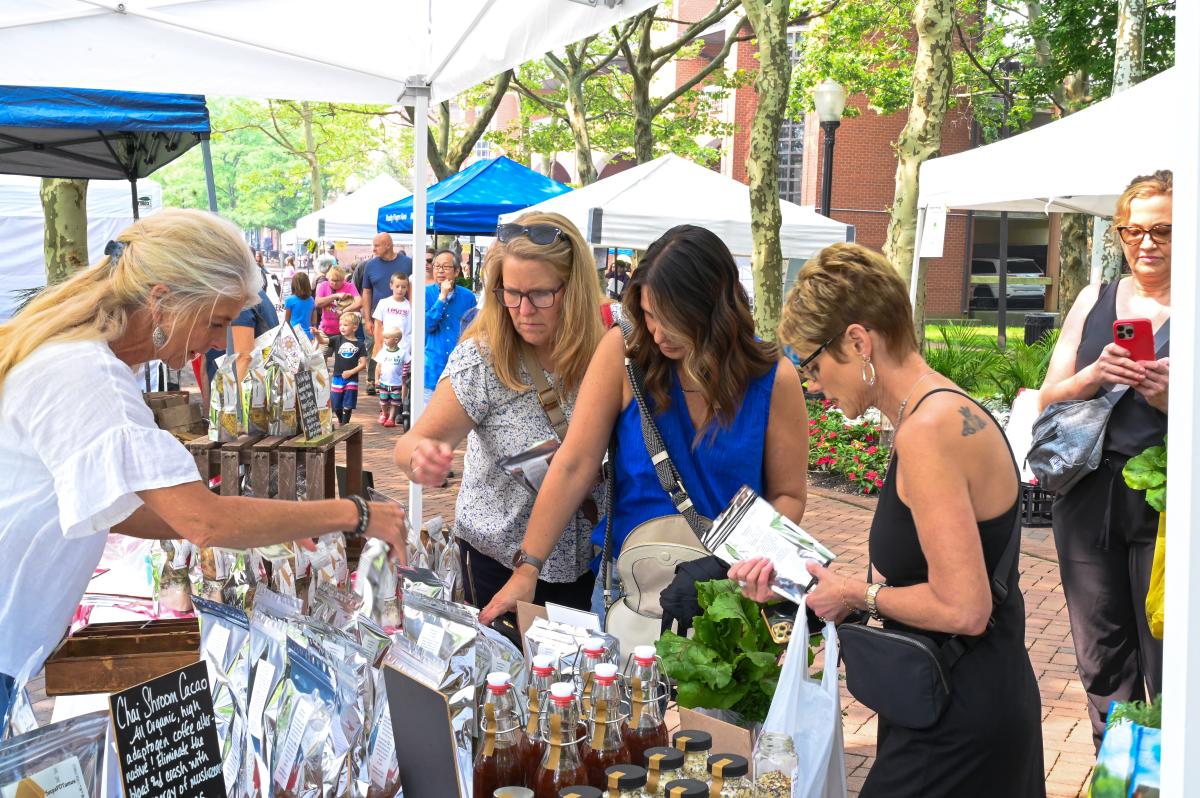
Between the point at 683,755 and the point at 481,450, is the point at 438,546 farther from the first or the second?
the point at 683,755

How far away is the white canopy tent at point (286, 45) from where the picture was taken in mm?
3674

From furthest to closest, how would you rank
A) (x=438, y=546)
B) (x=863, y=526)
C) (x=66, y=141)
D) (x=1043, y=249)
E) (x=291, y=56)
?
(x=1043, y=249)
(x=863, y=526)
(x=66, y=141)
(x=291, y=56)
(x=438, y=546)

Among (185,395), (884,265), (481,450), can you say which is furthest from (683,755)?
(185,395)

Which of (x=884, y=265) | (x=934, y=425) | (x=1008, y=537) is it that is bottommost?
(x=1008, y=537)

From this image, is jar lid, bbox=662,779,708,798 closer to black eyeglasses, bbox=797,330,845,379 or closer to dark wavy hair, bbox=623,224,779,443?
black eyeglasses, bbox=797,330,845,379

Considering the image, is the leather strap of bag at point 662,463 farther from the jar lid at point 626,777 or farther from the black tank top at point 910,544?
the jar lid at point 626,777

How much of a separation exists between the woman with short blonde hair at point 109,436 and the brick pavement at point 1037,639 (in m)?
2.80

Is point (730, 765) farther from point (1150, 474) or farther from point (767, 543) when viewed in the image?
point (1150, 474)

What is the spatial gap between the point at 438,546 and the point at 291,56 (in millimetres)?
2322

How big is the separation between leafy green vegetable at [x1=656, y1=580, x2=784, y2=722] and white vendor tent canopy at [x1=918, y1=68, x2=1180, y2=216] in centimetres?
375

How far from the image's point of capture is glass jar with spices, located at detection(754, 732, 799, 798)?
1.67 meters

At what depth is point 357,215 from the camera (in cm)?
2169

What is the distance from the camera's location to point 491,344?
296cm

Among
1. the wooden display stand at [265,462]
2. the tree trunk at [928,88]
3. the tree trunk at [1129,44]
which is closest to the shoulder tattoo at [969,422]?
the wooden display stand at [265,462]
